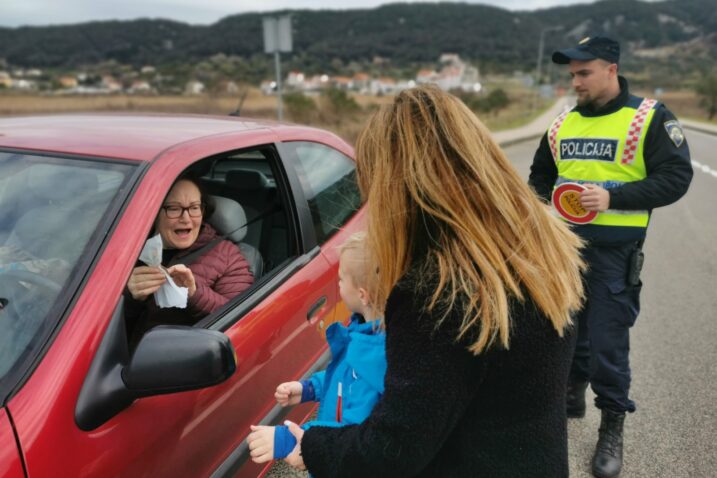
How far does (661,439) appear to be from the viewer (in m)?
2.80

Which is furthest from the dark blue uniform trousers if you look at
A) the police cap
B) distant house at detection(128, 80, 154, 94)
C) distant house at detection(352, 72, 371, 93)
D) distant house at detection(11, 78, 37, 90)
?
distant house at detection(352, 72, 371, 93)

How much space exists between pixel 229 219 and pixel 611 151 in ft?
5.81

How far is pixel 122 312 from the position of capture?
1.31 meters

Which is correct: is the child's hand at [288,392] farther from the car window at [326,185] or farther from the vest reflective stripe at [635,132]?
the vest reflective stripe at [635,132]

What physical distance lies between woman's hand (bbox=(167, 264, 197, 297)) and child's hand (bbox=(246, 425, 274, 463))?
77cm

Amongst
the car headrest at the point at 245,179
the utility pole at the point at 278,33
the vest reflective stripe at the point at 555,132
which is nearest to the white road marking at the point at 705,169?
the utility pole at the point at 278,33

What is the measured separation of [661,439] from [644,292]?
2.46m

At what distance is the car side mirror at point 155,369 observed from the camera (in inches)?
47.3

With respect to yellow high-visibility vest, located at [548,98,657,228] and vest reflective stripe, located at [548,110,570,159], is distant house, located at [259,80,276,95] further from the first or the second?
yellow high-visibility vest, located at [548,98,657,228]

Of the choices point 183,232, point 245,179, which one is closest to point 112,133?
point 183,232

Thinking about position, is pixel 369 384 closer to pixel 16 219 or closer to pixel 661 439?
pixel 16 219

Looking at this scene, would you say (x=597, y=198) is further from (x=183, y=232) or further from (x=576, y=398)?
(x=183, y=232)

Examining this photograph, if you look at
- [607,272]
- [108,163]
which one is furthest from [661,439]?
[108,163]

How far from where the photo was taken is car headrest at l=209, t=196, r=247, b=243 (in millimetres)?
2394
